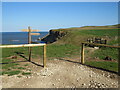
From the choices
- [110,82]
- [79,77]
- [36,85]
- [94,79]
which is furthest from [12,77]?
[110,82]

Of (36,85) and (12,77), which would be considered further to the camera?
(12,77)

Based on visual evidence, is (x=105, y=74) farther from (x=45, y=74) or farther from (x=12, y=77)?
(x=12, y=77)

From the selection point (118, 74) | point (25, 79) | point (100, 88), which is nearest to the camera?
point (100, 88)

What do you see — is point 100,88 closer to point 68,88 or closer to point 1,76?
point 68,88

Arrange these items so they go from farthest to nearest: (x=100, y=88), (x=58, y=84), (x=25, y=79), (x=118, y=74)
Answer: (x=118, y=74), (x=25, y=79), (x=58, y=84), (x=100, y=88)

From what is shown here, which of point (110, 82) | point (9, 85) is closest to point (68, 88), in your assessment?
point (110, 82)

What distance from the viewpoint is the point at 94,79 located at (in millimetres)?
7113

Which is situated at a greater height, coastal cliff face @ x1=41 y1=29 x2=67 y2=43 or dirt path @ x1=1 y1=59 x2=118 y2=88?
coastal cliff face @ x1=41 y1=29 x2=67 y2=43

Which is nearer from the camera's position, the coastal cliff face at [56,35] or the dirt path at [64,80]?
the dirt path at [64,80]

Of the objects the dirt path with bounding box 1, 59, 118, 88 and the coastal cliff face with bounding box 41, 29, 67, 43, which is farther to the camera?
the coastal cliff face with bounding box 41, 29, 67, 43

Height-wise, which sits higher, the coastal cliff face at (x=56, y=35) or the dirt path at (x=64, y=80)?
the coastal cliff face at (x=56, y=35)

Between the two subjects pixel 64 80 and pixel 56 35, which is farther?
pixel 56 35

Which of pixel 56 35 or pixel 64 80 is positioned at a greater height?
pixel 56 35

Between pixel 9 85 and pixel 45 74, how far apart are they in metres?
2.21
